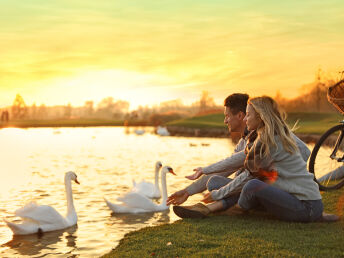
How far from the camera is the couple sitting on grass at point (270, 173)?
20.3 feet

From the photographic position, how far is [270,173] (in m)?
6.43

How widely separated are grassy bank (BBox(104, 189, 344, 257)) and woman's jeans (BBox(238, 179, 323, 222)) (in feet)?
0.45

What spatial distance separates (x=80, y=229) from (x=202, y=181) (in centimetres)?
350

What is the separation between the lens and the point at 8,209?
11664 millimetres

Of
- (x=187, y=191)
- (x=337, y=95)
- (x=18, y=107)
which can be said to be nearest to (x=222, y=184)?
(x=187, y=191)

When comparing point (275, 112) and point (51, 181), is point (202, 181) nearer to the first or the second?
point (275, 112)

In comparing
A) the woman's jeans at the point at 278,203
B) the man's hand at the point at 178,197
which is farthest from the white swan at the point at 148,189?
the woman's jeans at the point at 278,203

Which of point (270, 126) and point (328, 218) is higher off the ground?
point (270, 126)

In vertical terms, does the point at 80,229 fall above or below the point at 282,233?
below

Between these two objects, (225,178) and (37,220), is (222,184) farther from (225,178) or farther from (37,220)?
(37,220)

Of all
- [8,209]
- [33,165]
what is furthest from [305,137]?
[8,209]

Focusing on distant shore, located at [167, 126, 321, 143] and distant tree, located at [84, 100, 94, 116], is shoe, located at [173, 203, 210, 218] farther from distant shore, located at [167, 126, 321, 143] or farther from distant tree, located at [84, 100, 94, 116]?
distant tree, located at [84, 100, 94, 116]

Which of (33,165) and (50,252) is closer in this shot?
(50,252)

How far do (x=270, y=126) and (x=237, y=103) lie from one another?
132 centimetres
